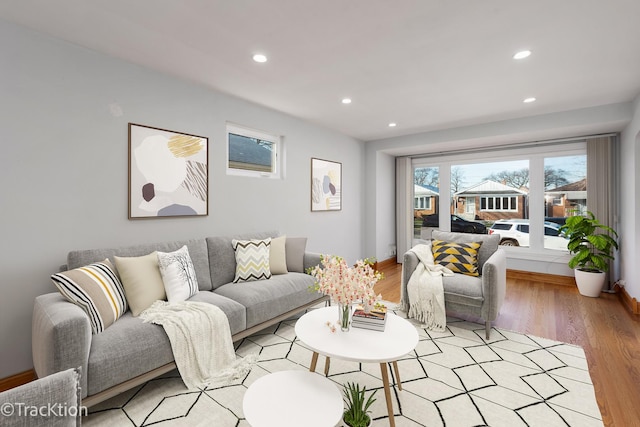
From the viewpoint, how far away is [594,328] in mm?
3090

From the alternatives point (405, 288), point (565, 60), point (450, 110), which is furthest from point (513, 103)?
point (405, 288)

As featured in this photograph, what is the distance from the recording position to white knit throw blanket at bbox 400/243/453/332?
3043 millimetres

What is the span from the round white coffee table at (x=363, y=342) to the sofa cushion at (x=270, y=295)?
0.64 m

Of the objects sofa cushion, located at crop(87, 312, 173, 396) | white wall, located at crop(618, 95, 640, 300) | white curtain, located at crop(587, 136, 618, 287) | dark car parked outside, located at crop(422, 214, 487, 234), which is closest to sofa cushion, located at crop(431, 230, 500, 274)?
white wall, located at crop(618, 95, 640, 300)

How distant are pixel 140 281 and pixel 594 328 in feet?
14.1

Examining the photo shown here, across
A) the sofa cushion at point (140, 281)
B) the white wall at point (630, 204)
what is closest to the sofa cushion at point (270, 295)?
the sofa cushion at point (140, 281)

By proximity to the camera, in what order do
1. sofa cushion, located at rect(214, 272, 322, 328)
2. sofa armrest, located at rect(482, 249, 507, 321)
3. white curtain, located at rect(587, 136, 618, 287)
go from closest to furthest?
sofa cushion, located at rect(214, 272, 322, 328)
sofa armrest, located at rect(482, 249, 507, 321)
white curtain, located at rect(587, 136, 618, 287)

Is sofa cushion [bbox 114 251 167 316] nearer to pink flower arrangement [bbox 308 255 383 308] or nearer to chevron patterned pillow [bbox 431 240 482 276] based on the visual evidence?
pink flower arrangement [bbox 308 255 383 308]

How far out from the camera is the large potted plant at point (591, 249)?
3994 millimetres

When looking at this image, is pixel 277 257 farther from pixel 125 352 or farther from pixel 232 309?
pixel 125 352

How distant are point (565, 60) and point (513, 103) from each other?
1091mm

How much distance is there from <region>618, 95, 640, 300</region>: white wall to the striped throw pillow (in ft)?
16.7

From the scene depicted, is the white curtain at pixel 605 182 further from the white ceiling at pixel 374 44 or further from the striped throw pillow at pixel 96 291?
the striped throw pillow at pixel 96 291

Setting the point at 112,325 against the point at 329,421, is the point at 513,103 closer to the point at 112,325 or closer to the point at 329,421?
the point at 329,421
